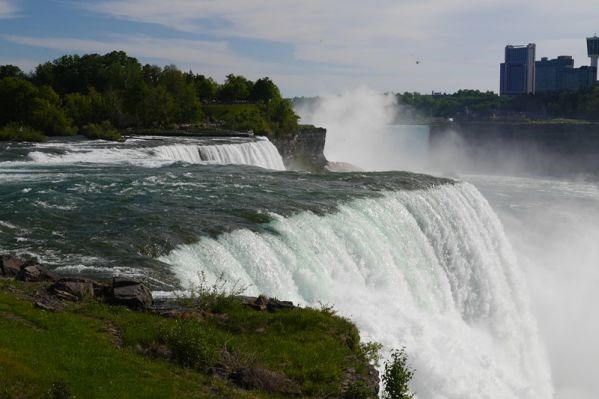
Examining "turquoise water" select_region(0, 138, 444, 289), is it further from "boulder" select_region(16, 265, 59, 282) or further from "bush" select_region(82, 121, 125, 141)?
"bush" select_region(82, 121, 125, 141)

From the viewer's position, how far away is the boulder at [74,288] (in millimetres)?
11094

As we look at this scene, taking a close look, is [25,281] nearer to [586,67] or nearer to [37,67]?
[37,67]

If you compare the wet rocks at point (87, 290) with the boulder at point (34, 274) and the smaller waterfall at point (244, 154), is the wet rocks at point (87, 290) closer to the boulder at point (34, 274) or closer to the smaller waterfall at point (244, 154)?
the boulder at point (34, 274)

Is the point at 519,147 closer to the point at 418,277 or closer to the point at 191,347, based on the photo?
the point at 418,277

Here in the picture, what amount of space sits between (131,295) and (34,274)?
2169 millimetres

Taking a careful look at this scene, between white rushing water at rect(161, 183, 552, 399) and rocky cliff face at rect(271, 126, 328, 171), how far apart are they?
29612mm

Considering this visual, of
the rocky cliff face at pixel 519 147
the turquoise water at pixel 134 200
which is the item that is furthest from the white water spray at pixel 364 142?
the turquoise water at pixel 134 200

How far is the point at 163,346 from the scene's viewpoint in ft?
31.1

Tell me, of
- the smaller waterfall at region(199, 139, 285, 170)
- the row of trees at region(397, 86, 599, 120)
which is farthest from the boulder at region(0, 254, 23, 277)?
the row of trees at region(397, 86, 599, 120)

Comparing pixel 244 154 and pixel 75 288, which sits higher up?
pixel 244 154

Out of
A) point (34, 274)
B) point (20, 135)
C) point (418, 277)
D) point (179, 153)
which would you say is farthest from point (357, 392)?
point (20, 135)

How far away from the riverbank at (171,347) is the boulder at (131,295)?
0.36ft

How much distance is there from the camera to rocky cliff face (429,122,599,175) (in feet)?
293

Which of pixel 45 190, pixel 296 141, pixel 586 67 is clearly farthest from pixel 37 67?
pixel 586 67
